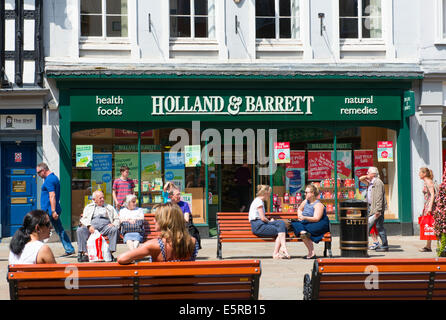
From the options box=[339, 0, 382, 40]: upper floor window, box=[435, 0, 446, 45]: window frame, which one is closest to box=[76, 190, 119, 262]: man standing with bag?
box=[339, 0, 382, 40]: upper floor window

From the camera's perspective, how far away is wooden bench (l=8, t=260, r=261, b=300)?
669cm

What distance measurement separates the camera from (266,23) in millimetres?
18031

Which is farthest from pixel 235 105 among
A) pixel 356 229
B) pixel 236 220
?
pixel 356 229

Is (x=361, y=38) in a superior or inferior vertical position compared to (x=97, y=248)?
superior

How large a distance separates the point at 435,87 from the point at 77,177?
29.8 feet

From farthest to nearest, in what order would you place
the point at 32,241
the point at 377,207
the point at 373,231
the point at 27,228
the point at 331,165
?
the point at 331,165
the point at 373,231
the point at 377,207
the point at 32,241
the point at 27,228

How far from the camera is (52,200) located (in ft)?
46.9

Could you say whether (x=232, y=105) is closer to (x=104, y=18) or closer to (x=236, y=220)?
(x=104, y=18)

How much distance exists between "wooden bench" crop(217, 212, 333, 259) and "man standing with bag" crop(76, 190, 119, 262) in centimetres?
203

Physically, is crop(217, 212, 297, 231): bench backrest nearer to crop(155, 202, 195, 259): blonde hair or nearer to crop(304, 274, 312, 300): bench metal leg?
crop(304, 274, 312, 300): bench metal leg

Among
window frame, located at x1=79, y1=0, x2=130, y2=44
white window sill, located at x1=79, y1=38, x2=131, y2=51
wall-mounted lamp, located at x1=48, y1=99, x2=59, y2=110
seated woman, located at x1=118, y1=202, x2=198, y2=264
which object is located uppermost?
window frame, located at x1=79, y1=0, x2=130, y2=44

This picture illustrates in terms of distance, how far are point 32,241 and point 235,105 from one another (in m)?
11.1
